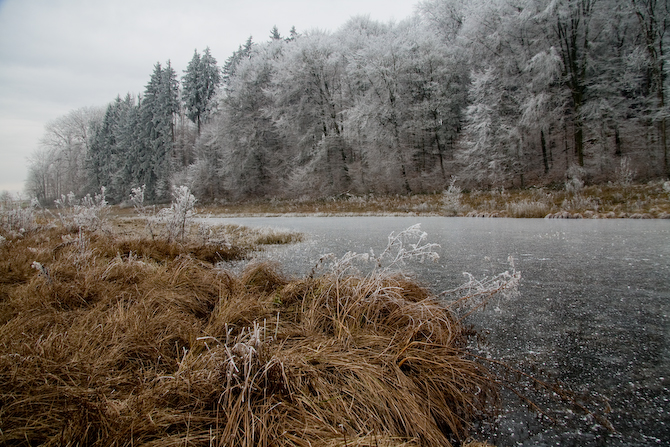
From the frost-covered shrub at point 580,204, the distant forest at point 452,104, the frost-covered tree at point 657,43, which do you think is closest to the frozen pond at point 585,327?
the frost-covered shrub at point 580,204

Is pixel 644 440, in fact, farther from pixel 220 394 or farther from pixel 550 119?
pixel 550 119

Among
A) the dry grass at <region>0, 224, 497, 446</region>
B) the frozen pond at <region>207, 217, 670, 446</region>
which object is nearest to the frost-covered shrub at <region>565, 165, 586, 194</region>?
the frozen pond at <region>207, 217, 670, 446</region>

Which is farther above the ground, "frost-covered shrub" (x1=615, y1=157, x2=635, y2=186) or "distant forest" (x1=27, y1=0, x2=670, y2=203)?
"distant forest" (x1=27, y1=0, x2=670, y2=203)

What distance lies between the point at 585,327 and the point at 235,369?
2084 millimetres

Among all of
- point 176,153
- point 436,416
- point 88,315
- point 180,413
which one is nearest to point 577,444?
point 436,416

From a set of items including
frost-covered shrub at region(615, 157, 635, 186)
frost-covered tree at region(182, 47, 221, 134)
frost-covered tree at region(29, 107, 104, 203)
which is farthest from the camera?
frost-covered tree at region(29, 107, 104, 203)

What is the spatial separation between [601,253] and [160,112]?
38.5 m

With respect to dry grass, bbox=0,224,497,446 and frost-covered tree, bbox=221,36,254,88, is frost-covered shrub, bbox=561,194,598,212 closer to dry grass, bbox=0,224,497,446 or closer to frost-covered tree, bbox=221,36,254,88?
dry grass, bbox=0,224,497,446

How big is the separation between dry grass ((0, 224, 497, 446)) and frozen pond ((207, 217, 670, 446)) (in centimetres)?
27

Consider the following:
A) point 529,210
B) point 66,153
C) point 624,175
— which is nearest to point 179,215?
point 529,210

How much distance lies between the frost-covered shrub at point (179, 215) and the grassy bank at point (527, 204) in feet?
30.0

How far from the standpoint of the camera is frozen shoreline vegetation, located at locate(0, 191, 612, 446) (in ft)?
3.60

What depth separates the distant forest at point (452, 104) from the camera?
555 inches

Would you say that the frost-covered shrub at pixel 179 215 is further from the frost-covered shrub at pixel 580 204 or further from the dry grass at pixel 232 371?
the frost-covered shrub at pixel 580 204
